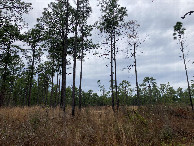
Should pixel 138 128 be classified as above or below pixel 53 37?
below

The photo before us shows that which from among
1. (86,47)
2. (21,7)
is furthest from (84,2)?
(21,7)

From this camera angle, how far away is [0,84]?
18141mm

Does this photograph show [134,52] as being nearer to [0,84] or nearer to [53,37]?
[53,37]

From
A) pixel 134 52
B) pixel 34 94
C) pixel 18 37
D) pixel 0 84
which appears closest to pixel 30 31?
pixel 0 84

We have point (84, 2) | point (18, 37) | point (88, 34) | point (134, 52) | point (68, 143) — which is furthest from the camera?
point (134, 52)

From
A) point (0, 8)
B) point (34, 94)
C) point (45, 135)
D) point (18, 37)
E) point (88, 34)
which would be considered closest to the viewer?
point (45, 135)

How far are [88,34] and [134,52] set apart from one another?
9.39 m

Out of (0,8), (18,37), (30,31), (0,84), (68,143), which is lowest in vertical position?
(68,143)

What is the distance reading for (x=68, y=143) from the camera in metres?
4.17

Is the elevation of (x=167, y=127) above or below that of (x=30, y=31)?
below

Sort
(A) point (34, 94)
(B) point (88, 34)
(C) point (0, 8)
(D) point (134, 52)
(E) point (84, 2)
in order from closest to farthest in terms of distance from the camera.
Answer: (C) point (0, 8) → (E) point (84, 2) → (B) point (88, 34) → (D) point (134, 52) → (A) point (34, 94)

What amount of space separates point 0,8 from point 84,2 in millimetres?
10398

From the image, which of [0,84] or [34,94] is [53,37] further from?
[34,94]

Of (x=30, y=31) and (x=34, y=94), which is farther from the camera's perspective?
(x=34, y=94)
